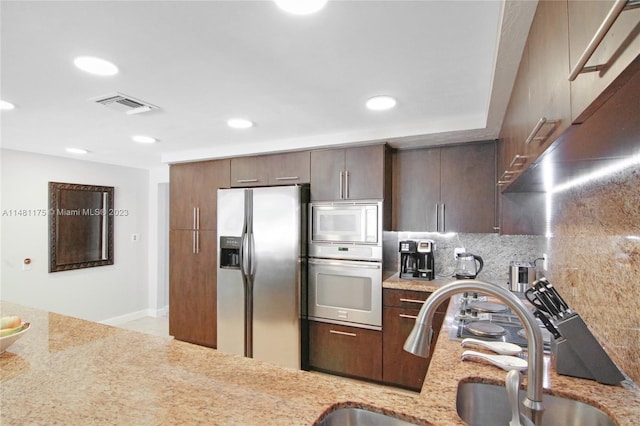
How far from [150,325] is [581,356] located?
15.8 ft

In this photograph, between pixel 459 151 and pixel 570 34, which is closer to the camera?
pixel 570 34

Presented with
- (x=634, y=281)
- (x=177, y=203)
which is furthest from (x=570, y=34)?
(x=177, y=203)

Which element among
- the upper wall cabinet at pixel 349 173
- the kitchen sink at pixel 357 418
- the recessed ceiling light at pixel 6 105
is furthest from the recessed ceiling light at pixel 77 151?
the kitchen sink at pixel 357 418

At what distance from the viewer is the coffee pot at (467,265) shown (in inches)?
112

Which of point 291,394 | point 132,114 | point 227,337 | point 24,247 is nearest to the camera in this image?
point 291,394

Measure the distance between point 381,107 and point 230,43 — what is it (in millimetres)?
1124

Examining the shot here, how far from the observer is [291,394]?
96 cm

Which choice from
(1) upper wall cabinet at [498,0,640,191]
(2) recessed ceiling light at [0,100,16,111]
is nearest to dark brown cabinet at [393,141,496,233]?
(1) upper wall cabinet at [498,0,640,191]

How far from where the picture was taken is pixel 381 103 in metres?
2.19

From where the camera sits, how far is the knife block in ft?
3.48

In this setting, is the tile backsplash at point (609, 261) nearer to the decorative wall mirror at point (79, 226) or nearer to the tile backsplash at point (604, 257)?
the tile backsplash at point (604, 257)

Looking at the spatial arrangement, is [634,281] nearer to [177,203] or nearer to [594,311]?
[594,311]

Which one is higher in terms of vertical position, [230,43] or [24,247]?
[230,43]

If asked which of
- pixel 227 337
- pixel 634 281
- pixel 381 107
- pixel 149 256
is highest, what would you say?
pixel 381 107
